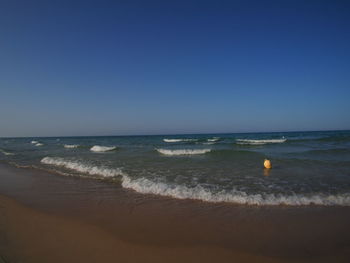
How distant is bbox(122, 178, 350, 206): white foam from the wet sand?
0.30m

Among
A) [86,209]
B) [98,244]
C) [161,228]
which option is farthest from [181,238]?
[86,209]

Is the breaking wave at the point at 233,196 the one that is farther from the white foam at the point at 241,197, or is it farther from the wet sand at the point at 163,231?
the wet sand at the point at 163,231

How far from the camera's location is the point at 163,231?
11.2 feet

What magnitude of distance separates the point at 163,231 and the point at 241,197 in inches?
102

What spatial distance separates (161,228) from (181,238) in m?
0.52

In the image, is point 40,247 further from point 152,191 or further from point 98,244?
point 152,191

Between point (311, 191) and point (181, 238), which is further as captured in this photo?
point (311, 191)

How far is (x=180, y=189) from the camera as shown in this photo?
5.71 meters

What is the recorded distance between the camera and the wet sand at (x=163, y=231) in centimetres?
270

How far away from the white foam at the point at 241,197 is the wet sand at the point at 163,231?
1.00 feet

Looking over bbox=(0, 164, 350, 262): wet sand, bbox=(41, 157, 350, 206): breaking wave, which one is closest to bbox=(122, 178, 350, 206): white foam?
bbox=(41, 157, 350, 206): breaking wave

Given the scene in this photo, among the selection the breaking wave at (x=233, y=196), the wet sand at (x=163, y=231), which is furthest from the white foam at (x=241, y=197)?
the wet sand at (x=163, y=231)

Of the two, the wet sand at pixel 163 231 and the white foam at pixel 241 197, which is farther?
the white foam at pixel 241 197

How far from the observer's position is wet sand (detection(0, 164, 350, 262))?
8.85 feet
